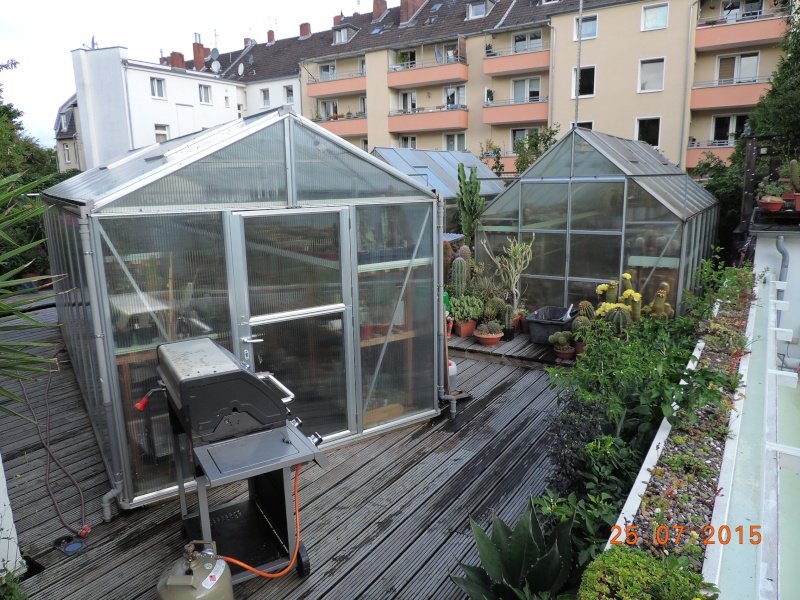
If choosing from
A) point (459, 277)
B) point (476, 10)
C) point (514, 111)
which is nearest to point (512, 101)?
point (514, 111)

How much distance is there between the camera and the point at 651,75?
1889cm

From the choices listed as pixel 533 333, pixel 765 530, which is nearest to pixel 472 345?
pixel 533 333

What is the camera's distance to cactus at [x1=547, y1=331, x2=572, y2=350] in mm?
7419

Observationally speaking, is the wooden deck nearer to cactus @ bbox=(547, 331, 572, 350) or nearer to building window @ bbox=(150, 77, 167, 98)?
cactus @ bbox=(547, 331, 572, 350)

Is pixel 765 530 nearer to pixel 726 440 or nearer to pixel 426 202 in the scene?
pixel 726 440

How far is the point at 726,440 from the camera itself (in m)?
2.88

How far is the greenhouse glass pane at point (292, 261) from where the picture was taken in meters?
4.43

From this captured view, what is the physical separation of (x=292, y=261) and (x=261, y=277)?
0.30 metres

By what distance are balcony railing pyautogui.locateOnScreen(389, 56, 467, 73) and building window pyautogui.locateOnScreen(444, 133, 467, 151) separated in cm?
287

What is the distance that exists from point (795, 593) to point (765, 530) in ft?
2.65

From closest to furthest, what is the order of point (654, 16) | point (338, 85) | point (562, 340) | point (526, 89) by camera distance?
point (562, 340)
point (654, 16)
point (526, 89)
point (338, 85)

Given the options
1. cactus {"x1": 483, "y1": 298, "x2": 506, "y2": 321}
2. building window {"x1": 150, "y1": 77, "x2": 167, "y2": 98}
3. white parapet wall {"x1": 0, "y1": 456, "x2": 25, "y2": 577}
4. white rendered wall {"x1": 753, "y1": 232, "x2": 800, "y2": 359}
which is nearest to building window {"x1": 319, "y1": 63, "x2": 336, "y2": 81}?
building window {"x1": 150, "y1": 77, "x2": 167, "y2": 98}

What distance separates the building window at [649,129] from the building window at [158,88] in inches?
778

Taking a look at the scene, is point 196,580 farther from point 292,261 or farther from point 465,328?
point 465,328
